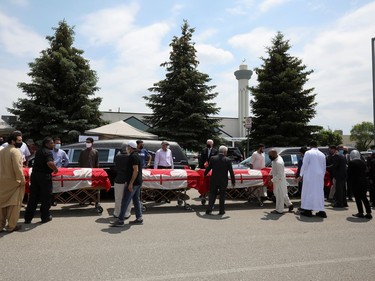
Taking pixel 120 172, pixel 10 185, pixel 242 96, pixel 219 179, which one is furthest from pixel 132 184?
pixel 242 96

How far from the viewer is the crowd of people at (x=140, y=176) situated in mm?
6828

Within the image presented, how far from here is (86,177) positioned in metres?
8.70

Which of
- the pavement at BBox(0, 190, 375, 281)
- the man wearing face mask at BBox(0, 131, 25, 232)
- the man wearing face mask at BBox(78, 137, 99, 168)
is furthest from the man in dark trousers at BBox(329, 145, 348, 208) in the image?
the man wearing face mask at BBox(0, 131, 25, 232)

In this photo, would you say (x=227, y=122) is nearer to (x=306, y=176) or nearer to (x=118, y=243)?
(x=306, y=176)

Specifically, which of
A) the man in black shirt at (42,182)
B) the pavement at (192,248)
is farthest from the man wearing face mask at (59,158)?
the man in black shirt at (42,182)

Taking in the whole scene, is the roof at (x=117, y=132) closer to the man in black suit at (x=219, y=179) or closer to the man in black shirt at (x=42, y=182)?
the man in black suit at (x=219, y=179)

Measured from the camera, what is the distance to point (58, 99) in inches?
938

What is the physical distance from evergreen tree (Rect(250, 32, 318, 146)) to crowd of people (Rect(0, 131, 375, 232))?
39.6ft

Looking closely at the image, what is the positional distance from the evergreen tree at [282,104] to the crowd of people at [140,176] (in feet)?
39.6

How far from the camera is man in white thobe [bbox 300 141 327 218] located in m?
8.88

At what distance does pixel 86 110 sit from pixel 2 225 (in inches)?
695

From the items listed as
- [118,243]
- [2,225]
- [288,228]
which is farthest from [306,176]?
[2,225]

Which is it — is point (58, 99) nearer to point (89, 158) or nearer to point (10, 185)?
point (89, 158)

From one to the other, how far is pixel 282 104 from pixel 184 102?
712cm
